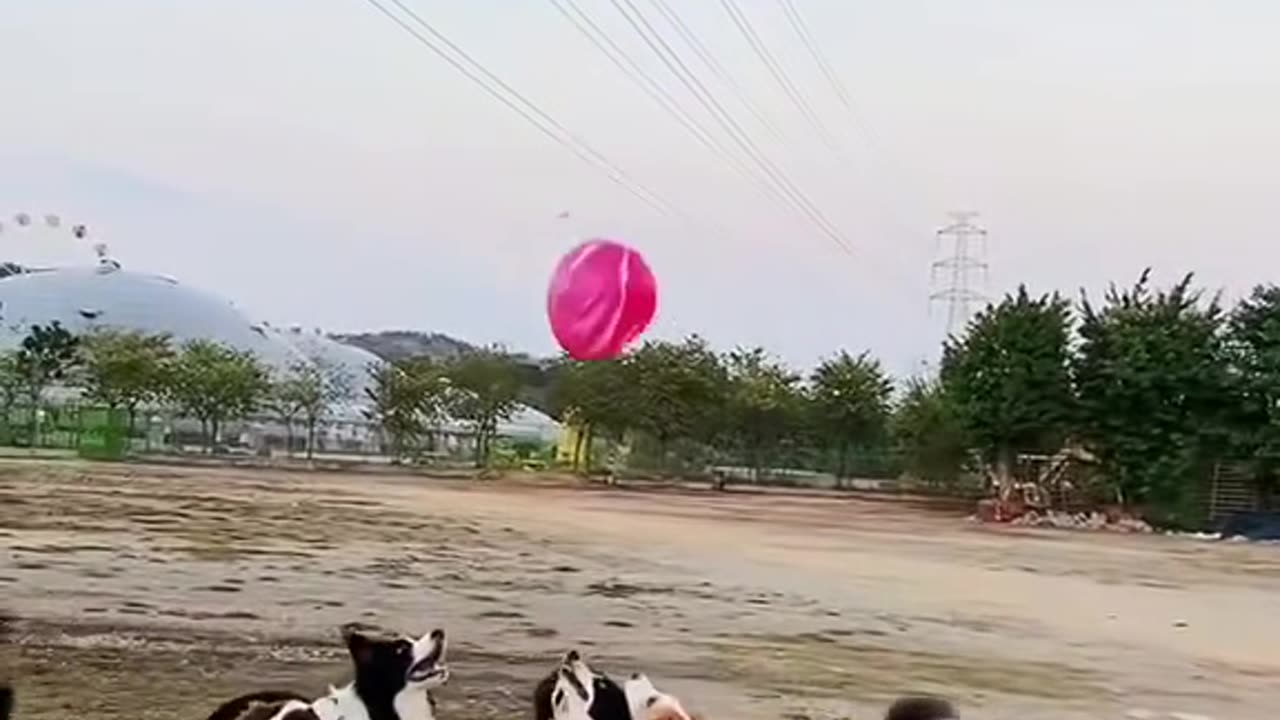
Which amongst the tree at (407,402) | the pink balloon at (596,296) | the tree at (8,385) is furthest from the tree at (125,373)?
the pink balloon at (596,296)

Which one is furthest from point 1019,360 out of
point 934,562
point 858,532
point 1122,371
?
point 934,562

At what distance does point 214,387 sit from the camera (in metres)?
26.8

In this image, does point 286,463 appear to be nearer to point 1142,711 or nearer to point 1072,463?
point 1072,463

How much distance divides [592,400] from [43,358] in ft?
28.7

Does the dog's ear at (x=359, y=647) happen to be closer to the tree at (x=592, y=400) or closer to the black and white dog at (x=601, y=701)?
→ the black and white dog at (x=601, y=701)

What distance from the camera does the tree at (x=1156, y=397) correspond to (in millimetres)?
20547

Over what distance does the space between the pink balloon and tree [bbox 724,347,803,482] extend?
20251mm

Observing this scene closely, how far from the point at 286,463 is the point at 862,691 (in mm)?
19458

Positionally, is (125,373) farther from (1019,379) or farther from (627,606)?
(627,606)

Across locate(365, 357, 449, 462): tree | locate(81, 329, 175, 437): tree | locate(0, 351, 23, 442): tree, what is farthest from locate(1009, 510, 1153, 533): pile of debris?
locate(0, 351, 23, 442): tree

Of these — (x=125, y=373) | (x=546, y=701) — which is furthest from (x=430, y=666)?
(x=125, y=373)

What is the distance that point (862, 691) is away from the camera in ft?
24.0

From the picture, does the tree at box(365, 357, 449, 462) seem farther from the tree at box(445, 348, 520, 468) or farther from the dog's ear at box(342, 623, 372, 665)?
the dog's ear at box(342, 623, 372, 665)

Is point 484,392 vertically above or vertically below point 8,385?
above
